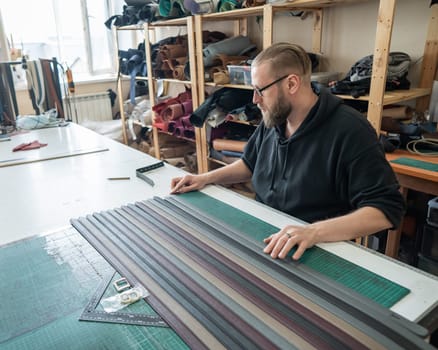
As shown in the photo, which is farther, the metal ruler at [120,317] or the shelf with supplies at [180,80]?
the shelf with supplies at [180,80]

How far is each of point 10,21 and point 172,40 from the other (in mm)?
1806

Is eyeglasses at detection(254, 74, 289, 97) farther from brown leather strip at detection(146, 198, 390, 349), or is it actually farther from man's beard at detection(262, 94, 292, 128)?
brown leather strip at detection(146, 198, 390, 349)

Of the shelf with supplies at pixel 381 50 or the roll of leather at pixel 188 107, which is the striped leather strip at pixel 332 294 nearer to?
the shelf with supplies at pixel 381 50

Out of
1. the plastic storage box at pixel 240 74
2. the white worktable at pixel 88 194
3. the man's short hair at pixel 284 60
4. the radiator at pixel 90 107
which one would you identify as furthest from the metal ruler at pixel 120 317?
the radiator at pixel 90 107

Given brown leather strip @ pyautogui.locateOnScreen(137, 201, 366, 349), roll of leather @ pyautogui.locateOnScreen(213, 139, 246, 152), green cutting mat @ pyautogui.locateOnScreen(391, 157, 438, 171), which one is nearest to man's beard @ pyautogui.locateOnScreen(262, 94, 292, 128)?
brown leather strip @ pyautogui.locateOnScreen(137, 201, 366, 349)

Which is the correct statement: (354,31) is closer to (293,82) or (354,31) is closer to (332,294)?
(293,82)

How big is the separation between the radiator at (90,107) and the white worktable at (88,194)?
1937 mm

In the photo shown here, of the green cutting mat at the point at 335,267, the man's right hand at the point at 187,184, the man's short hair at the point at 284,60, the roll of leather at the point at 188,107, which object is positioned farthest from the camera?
the roll of leather at the point at 188,107

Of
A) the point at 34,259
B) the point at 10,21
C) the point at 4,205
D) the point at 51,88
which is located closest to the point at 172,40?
the point at 51,88

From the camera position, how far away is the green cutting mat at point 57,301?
30.0 inches

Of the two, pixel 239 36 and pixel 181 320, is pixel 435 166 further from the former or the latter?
pixel 239 36

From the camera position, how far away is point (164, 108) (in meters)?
3.55

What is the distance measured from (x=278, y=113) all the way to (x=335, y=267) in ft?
2.22

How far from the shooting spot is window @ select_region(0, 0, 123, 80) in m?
4.00
